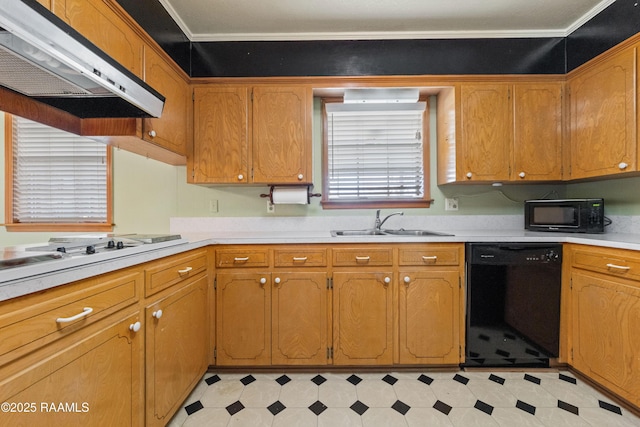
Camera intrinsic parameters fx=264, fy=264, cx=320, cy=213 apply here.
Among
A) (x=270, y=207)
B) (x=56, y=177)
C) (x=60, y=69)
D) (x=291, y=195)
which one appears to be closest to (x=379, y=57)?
(x=291, y=195)

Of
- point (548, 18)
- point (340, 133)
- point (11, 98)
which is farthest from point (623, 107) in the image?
point (11, 98)

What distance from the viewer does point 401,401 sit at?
149 cm

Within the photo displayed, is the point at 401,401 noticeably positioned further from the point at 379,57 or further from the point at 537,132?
the point at 379,57

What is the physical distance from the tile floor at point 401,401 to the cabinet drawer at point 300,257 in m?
0.73

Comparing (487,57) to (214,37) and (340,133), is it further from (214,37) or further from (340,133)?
(214,37)

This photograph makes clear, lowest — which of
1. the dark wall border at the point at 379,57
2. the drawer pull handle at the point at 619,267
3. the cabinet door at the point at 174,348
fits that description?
the cabinet door at the point at 174,348

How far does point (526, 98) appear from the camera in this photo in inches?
78.2

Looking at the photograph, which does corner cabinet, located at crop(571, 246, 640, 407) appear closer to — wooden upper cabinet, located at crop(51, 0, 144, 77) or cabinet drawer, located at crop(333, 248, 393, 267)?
cabinet drawer, located at crop(333, 248, 393, 267)

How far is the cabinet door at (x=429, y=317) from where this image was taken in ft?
5.63

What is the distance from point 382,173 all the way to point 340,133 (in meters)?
0.51

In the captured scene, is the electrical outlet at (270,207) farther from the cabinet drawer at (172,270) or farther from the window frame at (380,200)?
the cabinet drawer at (172,270)

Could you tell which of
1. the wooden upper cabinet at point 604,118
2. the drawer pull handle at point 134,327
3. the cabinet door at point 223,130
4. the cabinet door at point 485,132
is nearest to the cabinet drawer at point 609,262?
the wooden upper cabinet at point 604,118

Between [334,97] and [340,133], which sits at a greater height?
[334,97]

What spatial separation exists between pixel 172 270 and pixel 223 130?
3.70 ft
